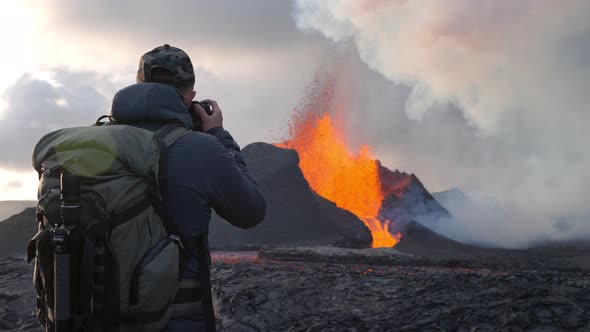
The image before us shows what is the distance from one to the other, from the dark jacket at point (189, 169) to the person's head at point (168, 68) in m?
0.15

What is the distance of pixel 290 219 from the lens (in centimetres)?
3016

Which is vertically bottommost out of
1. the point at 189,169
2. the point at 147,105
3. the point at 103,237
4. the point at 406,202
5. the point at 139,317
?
the point at 139,317

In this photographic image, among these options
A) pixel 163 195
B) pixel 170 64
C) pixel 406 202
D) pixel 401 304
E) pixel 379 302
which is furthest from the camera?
pixel 406 202

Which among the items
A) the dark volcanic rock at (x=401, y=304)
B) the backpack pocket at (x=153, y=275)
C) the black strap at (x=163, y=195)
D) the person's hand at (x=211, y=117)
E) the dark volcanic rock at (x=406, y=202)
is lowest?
the dark volcanic rock at (x=401, y=304)

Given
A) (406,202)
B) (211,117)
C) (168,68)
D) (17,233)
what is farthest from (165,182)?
(406,202)

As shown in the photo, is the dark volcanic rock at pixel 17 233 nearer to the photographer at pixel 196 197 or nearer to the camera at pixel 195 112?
the camera at pixel 195 112

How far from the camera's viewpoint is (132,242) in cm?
180

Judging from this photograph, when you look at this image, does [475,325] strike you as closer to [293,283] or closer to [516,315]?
[516,315]

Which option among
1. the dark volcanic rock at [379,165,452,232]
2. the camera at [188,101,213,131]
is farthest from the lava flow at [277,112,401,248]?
the camera at [188,101,213,131]

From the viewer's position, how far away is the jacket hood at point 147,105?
6.76 feet

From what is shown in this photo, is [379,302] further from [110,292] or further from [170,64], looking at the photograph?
A: [110,292]

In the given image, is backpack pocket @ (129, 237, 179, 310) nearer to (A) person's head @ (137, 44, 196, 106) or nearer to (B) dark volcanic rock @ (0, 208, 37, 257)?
(A) person's head @ (137, 44, 196, 106)

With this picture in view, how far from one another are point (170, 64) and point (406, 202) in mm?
32736

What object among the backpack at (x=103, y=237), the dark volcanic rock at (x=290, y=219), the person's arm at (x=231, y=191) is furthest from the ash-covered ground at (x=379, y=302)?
the dark volcanic rock at (x=290, y=219)
